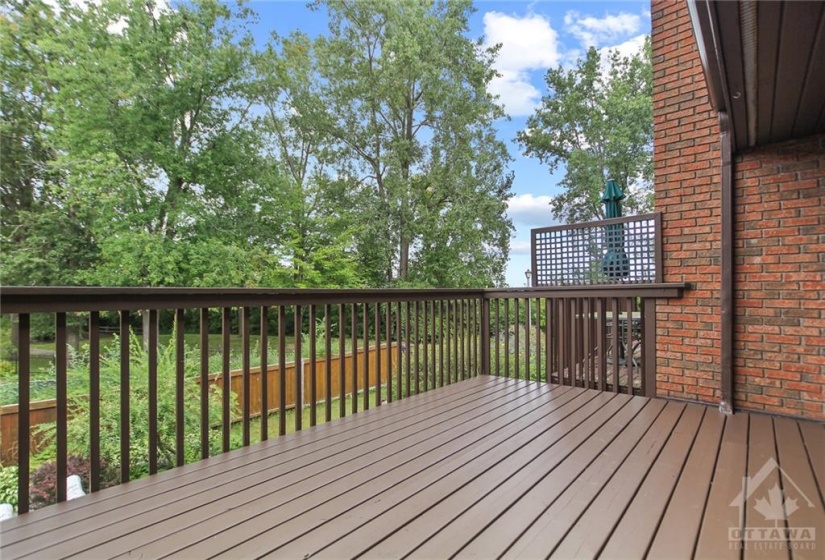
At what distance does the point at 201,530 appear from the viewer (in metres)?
1.43

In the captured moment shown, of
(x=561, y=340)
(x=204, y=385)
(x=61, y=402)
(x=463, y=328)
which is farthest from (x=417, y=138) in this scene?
(x=61, y=402)

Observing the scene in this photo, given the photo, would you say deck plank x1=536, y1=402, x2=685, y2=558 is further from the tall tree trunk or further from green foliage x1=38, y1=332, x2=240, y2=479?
the tall tree trunk

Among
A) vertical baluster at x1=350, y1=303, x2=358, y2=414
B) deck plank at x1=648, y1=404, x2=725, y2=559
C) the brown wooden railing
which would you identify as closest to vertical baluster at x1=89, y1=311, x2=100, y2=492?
the brown wooden railing

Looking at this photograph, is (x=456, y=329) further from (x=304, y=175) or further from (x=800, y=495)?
(x=304, y=175)

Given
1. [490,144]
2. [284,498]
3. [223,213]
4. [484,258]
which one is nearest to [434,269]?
[484,258]

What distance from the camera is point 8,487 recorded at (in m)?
2.83

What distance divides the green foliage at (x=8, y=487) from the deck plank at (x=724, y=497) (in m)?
3.90

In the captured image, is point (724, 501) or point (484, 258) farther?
point (484, 258)

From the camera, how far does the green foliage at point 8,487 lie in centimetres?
276

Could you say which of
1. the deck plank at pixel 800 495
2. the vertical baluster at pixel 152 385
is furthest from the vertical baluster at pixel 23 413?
the deck plank at pixel 800 495

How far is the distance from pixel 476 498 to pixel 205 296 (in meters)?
1.60

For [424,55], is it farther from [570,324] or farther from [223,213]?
[570,324]

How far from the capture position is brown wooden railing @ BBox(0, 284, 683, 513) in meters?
1.65

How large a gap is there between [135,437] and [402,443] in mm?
2583
